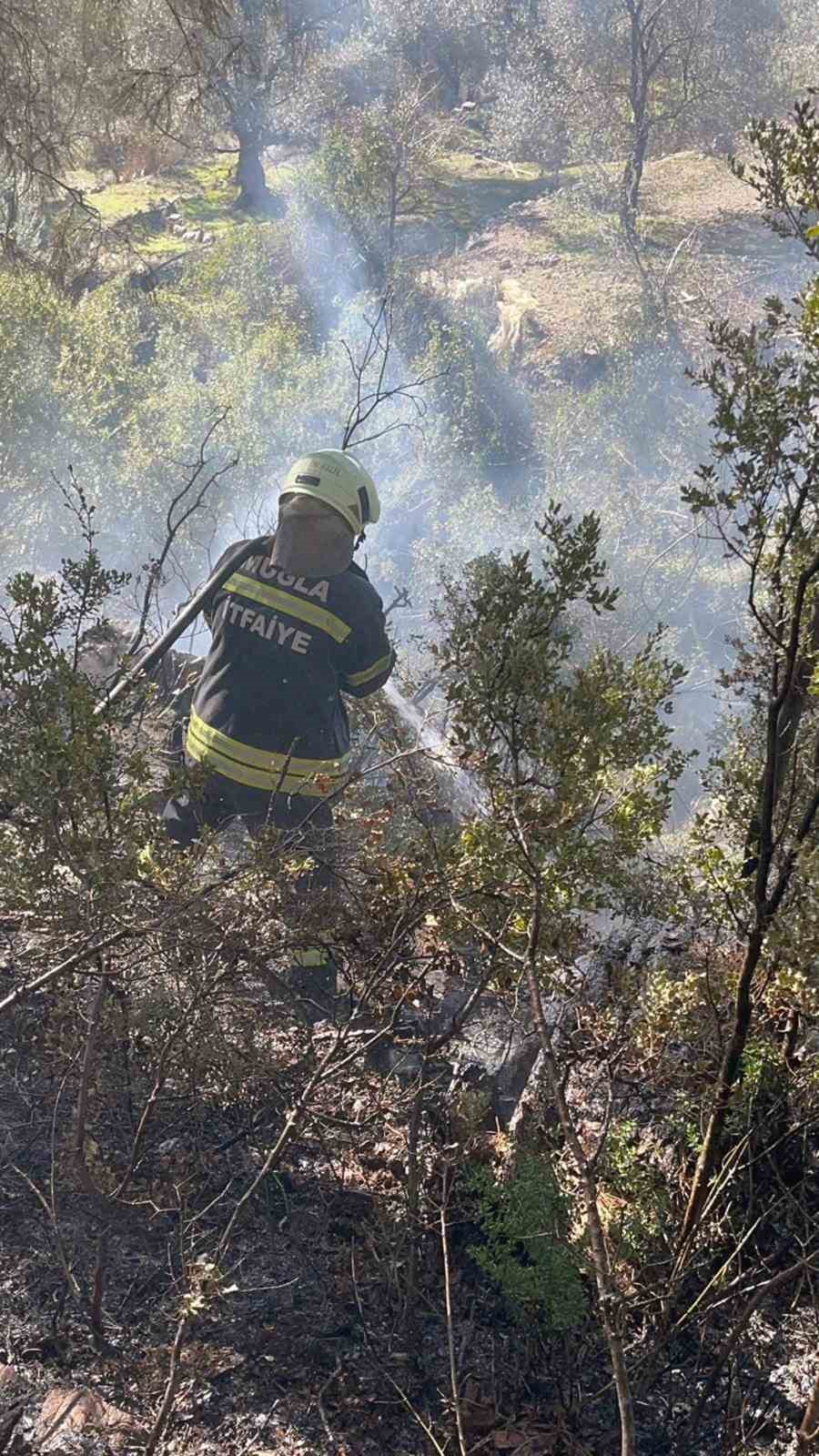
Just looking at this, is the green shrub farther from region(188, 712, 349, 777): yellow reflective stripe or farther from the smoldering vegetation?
region(188, 712, 349, 777): yellow reflective stripe

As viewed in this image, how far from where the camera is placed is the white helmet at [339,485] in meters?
3.88

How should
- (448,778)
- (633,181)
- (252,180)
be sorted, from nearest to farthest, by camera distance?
(448,778) < (633,181) < (252,180)

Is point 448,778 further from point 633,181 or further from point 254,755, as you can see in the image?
point 633,181

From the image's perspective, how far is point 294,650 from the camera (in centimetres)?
394

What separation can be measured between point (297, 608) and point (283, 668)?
0.20 meters

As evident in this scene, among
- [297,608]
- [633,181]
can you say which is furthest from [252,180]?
[297,608]

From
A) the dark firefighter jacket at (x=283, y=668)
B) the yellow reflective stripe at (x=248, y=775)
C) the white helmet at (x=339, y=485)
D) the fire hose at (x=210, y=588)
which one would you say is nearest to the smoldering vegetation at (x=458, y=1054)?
the fire hose at (x=210, y=588)

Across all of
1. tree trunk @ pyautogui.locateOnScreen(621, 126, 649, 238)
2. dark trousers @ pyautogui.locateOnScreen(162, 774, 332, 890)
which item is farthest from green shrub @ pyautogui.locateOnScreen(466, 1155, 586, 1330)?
tree trunk @ pyautogui.locateOnScreen(621, 126, 649, 238)

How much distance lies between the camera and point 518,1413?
7.80 feet

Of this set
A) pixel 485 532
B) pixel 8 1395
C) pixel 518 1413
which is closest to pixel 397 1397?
pixel 518 1413

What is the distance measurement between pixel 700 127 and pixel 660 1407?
73.6ft

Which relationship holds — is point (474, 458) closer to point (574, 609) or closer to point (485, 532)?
point (485, 532)

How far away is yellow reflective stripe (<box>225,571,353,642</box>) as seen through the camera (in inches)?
155

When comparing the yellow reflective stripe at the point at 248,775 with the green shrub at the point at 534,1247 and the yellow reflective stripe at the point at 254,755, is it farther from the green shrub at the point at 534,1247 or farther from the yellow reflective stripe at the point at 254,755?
the green shrub at the point at 534,1247
